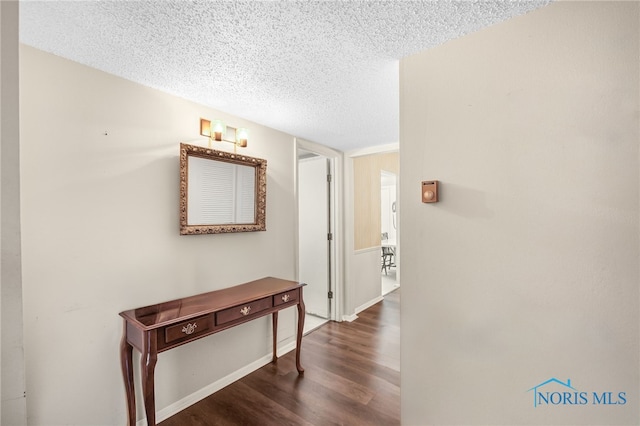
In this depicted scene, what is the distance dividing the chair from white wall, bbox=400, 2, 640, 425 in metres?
4.77

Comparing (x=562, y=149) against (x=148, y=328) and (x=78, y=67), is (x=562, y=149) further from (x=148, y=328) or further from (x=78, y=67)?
(x=78, y=67)

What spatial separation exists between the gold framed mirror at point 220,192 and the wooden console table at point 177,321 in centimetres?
50

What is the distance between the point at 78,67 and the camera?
1557 mm

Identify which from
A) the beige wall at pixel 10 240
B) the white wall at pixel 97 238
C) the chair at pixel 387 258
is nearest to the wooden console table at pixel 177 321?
the white wall at pixel 97 238

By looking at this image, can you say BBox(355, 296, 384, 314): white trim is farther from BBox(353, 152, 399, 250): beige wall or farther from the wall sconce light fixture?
the wall sconce light fixture

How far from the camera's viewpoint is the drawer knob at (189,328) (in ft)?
5.33

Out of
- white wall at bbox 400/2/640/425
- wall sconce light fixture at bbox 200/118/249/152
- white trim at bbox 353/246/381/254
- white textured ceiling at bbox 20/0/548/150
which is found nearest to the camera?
white wall at bbox 400/2/640/425

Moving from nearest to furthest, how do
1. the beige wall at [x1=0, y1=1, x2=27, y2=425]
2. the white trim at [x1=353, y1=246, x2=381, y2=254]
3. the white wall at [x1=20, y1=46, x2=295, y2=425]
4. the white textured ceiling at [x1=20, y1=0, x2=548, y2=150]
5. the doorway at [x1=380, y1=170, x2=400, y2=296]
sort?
the beige wall at [x1=0, y1=1, x2=27, y2=425] < the white textured ceiling at [x1=20, y1=0, x2=548, y2=150] < the white wall at [x1=20, y1=46, x2=295, y2=425] < the white trim at [x1=353, y1=246, x2=381, y2=254] < the doorway at [x1=380, y1=170, x2=400, y2=296]

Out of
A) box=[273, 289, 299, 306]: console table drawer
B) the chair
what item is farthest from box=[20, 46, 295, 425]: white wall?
the chair

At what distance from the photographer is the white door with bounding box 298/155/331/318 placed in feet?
11.9

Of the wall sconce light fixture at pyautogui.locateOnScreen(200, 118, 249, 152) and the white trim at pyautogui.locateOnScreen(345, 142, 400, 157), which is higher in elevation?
the white trim at pyautogui.locateOnScreen(345, 142, 400, 157)

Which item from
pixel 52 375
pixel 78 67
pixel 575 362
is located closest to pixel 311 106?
pixel 78 67

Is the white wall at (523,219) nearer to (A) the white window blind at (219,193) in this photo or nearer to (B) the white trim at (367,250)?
(A) the white window blind at (219,193)

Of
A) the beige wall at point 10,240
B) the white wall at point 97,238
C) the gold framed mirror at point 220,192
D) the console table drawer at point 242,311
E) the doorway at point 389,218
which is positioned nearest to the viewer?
the beige wall at point 10,240
